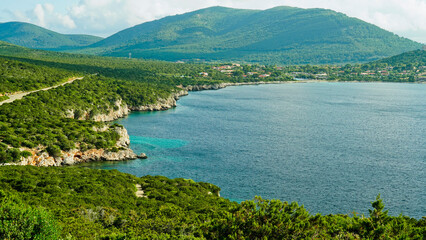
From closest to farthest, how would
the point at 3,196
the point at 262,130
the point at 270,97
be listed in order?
the point at 3,196 → the point at 262,130 → the point at 270,97

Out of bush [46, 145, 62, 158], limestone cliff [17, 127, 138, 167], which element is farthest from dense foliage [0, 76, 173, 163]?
limestone cliff [17, 127, 138, 167]

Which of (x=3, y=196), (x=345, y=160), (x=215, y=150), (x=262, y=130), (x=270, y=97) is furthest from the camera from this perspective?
(x=270, y=97)

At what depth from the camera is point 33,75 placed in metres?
118

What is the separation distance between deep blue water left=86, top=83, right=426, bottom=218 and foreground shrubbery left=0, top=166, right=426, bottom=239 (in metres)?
9.96

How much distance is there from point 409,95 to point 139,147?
132097mm

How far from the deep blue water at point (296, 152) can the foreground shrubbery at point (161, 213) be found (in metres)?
9.96

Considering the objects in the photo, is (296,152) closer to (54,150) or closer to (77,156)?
(77,156)

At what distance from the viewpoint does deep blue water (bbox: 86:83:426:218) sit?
50438 mm

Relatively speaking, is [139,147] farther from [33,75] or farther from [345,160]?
[33,75]

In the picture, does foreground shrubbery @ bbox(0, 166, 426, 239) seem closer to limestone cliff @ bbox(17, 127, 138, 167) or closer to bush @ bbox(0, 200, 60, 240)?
bush @ bbox(0, 200, 60, 240)

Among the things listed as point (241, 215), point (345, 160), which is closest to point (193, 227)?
point (241, 215)

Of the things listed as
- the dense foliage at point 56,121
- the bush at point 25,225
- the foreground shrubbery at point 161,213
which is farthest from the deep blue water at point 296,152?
the bush at point 25,225

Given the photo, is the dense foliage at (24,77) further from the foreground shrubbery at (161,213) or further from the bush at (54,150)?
the foreground shrubbery at (161,213)

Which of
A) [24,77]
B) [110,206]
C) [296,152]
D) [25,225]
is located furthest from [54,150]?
[24,77]
